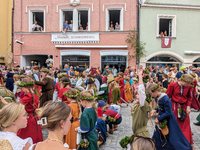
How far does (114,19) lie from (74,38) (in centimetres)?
421

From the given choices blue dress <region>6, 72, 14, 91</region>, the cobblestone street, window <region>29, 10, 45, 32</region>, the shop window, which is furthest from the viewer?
window <region>29, 10, 45, 32</region>

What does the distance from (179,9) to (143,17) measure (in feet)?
11.0

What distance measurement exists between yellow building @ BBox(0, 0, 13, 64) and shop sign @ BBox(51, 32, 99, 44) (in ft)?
16.6

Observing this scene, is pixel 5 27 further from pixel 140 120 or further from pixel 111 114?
pixel 140 120

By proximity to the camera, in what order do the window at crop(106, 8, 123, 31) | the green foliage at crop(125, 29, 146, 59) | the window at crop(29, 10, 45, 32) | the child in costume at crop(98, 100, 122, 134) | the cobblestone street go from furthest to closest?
the window at crop(29, 10, 45, 32)
the window at crop(106, 8, 123, 31)
the green foliage at crop(125, 29, 146, 59)
the child in costume at crop(98, 100, 122, 134)
the cobblestone street

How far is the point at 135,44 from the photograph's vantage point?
55.2ft

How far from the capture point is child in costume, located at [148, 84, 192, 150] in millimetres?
3859

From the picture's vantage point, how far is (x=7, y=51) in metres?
18.8

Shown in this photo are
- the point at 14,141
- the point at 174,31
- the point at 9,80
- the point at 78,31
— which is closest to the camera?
the point at 14,141

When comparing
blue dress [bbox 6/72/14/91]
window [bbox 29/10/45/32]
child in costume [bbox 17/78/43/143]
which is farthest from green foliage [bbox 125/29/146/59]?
child in costume [bbox 17/78/43/143]

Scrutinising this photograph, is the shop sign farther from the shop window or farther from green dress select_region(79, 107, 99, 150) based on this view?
green dress select_region(79, 107, 99, 150)

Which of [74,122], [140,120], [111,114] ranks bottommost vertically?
[111,114]

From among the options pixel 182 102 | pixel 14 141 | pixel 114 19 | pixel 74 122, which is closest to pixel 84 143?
pixel 74 122

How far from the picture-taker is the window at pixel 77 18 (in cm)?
1750
